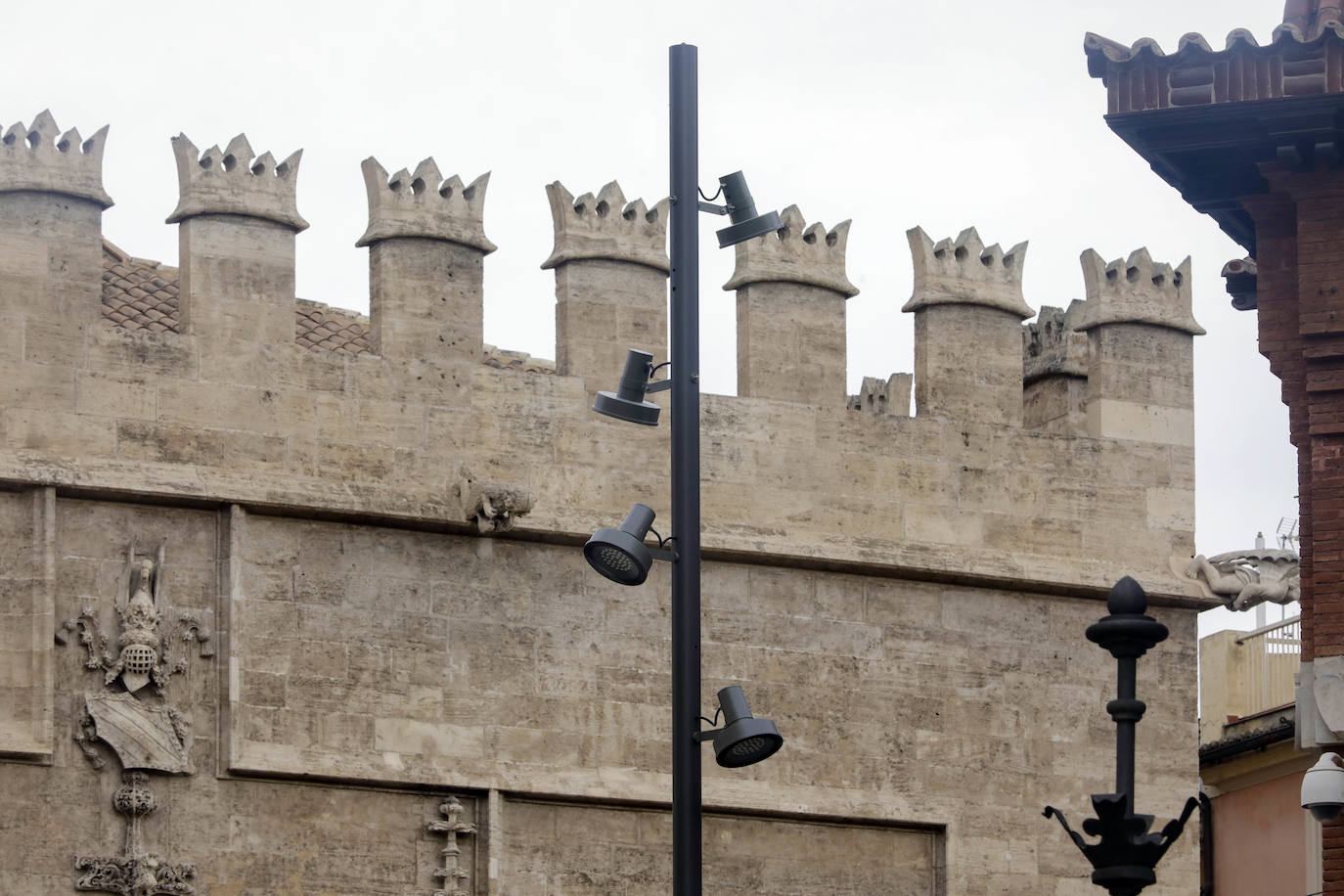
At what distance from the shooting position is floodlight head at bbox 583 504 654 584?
43.4 feet

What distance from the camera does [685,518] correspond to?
43.9ft

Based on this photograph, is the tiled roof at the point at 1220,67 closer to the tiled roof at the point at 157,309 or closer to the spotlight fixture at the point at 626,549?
the spotlight fixture at the point at 626,549

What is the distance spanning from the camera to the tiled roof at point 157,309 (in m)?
20.2

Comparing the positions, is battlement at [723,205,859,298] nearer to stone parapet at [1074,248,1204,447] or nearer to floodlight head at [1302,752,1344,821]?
stone parapet at [1074,248,1204,447]

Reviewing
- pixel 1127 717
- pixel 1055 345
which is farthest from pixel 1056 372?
pixel 1127 717

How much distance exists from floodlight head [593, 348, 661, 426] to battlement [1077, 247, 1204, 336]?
8813 millimetres

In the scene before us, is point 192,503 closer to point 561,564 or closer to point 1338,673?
point 561,564

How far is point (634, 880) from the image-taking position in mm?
20016

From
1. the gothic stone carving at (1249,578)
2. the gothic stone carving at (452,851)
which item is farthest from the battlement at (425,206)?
the gothic stone carving at (1249,578)

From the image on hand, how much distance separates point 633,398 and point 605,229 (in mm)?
6956

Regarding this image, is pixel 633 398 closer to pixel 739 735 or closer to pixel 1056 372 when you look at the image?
pixel 739 735

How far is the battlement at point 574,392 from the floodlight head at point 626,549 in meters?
6.38

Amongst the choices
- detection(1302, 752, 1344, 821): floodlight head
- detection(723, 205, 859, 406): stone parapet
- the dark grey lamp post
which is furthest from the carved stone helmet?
detection(1302, 752, 1344, 821): floodlight head

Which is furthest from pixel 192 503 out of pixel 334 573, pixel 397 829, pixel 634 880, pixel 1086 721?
pixel 1086 721
